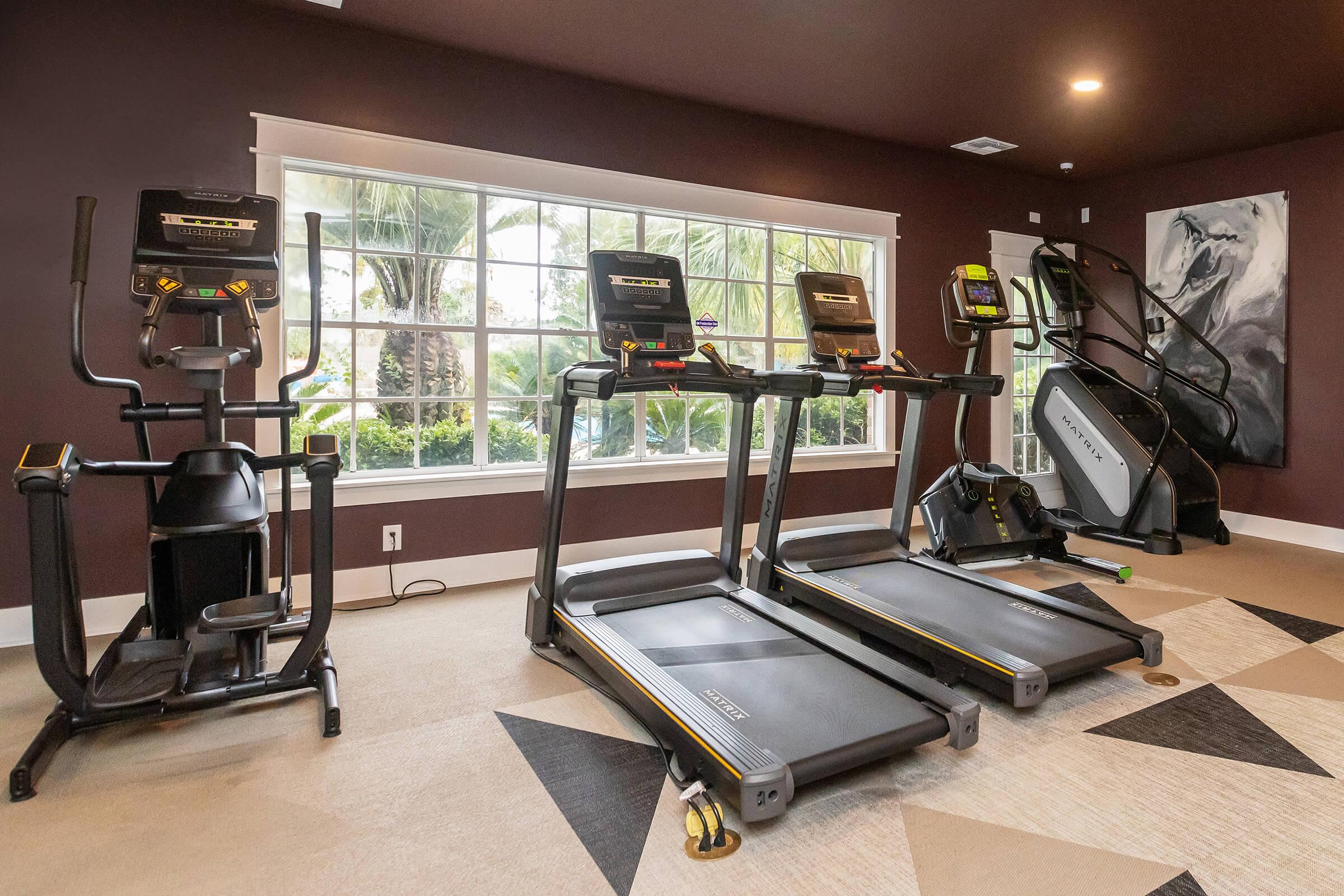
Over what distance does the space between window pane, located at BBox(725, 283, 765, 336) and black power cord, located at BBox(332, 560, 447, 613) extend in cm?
250

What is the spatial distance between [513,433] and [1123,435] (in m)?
4.10

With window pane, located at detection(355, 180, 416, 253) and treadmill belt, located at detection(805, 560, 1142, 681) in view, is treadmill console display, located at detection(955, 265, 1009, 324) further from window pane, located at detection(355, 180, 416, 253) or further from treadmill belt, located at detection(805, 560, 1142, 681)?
window pane, located at detection(355, 180, 416, 253)

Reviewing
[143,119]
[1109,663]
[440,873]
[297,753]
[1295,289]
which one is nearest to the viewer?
[440,873]

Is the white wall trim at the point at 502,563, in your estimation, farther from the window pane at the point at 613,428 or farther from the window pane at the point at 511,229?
the window pane at the point at 511,229

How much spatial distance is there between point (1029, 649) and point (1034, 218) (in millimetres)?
4824

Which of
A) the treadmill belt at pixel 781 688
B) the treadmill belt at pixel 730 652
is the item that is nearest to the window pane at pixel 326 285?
the treadmill belt at pixel 781 688

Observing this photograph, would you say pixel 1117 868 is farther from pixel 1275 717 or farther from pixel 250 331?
pixel 250 331

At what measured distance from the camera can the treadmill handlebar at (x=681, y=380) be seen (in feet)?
9.30

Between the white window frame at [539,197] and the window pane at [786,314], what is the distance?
1.49ft

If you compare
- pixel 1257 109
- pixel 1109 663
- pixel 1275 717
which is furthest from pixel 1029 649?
pixel 1257 109

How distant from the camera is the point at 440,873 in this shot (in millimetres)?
1717

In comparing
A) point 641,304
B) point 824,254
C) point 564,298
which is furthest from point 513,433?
point 824,254

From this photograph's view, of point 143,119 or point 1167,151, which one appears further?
point 1167,151

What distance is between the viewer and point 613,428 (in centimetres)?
468
